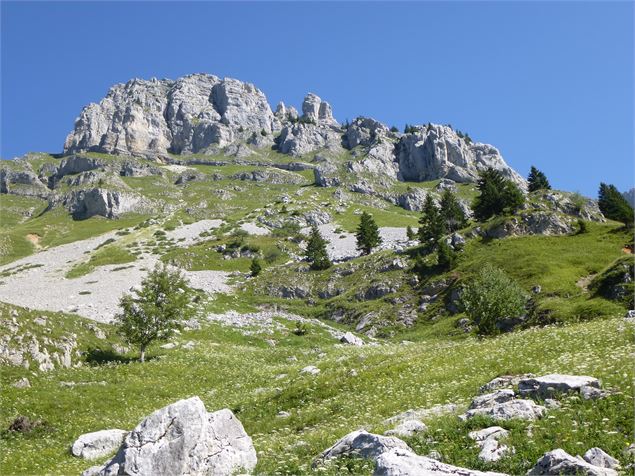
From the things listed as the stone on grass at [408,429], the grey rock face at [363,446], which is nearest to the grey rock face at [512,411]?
the stone on grass at [408,429]

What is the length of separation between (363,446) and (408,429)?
232cm

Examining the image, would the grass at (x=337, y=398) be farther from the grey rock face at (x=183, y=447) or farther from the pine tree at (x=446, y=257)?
the pine tree at (x=446, y=257)

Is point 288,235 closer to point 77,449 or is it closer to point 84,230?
point 84,230

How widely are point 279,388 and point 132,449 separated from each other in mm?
14697

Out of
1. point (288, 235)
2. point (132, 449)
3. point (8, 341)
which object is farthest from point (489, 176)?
point (132, 449)

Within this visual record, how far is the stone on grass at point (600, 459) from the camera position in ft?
30.5

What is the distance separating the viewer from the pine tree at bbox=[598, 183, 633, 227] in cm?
8971

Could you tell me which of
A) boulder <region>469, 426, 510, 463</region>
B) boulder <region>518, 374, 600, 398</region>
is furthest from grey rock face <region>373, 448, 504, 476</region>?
boulder <region>518, 374, 600, 398</region>

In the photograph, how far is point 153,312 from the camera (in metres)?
36.5

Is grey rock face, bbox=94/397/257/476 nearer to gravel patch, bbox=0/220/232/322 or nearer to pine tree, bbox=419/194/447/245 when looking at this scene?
gravel patch, bbox=0/220/232/322

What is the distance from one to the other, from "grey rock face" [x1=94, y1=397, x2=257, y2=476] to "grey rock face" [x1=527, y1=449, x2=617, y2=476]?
274 inches

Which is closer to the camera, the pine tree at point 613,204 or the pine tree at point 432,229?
the pine tree at point 432,229

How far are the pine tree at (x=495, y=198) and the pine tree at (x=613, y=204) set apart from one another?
19.1m

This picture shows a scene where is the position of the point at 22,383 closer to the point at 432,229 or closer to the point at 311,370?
the point at 311,370
